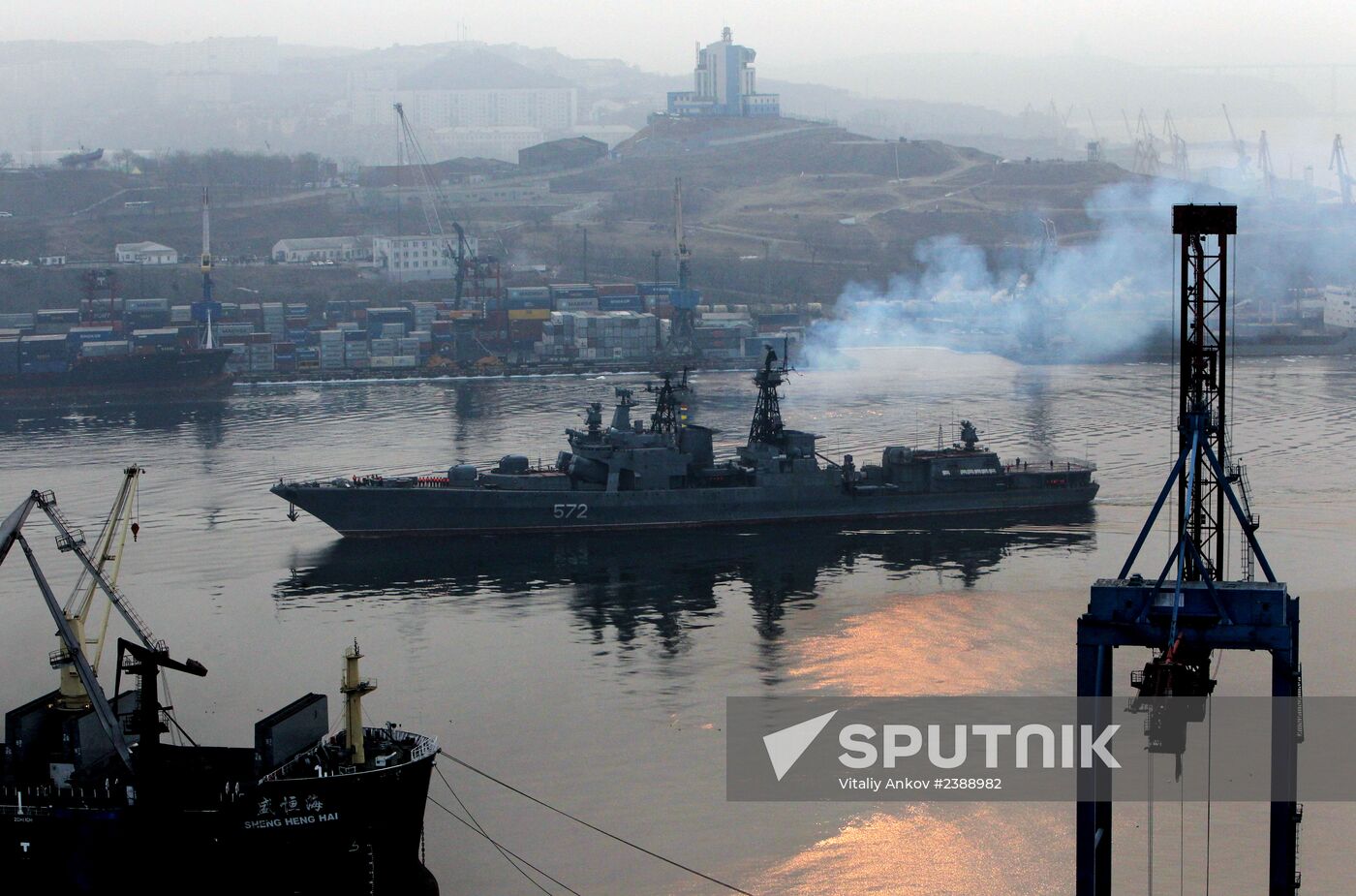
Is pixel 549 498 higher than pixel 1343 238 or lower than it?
lower

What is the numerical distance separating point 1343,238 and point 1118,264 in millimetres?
30284

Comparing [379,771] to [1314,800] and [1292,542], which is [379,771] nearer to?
[1314,800]

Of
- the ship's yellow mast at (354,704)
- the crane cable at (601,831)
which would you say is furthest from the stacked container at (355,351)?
the ship's yellow mast at (354,704)

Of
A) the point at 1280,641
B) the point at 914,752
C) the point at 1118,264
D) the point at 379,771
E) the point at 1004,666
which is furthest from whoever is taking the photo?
the point at 1118,264

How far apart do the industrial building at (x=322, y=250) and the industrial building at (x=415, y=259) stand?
7198 millimetres

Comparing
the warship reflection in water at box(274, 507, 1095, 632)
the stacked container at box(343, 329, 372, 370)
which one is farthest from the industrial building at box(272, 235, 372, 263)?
the warship reflection in water at box(274, 507, 1095, 632)

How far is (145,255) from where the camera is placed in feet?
498

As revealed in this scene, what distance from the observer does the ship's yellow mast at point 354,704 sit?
95.5 ft

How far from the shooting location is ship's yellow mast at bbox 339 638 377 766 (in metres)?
29.1

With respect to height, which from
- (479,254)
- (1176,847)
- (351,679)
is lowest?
(1176,847)

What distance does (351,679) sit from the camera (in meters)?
29.1

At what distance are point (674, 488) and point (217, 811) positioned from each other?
106 ft

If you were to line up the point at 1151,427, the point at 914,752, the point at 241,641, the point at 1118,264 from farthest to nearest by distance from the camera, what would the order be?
the point at 1118,264 → the point at 1151,427 → the point at 241,641 → the point at 914,752

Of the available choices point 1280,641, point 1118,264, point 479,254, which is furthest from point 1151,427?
point 479,254
